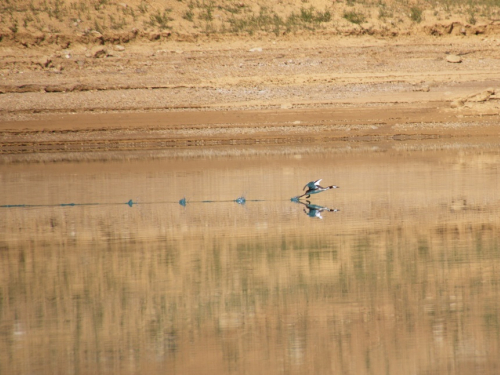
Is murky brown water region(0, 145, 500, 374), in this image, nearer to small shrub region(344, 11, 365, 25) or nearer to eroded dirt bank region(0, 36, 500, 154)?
eroded dirt bank region(0, 36, 500, 154)

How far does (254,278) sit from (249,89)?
53.7ft

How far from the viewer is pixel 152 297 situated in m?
7.84

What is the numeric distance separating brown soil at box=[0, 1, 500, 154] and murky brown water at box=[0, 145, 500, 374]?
7.24m

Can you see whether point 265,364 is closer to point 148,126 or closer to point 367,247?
point 367,247

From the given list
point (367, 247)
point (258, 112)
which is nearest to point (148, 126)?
point (258, 112)

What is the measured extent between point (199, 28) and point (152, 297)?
2025 cm

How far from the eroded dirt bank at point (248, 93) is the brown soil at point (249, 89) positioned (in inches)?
1.1

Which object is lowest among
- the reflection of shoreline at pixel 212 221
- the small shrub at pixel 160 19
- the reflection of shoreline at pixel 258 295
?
the reflection of shoreline at pixel 258 295

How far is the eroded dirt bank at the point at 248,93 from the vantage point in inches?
886

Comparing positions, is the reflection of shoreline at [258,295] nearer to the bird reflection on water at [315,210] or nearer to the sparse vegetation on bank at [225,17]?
the bird reflection on water at [315,210]

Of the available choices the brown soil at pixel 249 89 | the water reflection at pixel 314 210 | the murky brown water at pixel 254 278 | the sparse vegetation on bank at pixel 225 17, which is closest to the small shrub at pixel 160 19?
the sparse vegetation on bank at pixel 225 17

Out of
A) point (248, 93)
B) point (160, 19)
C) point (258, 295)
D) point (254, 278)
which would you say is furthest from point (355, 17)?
point (258, 295)

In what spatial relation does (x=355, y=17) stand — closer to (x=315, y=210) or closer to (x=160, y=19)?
(x=160, y=19)

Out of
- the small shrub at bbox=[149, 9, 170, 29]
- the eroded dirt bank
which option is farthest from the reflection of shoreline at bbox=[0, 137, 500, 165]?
the small shrub at bbox=[149, 9, 170, 29]
